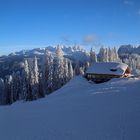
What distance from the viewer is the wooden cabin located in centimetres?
6606

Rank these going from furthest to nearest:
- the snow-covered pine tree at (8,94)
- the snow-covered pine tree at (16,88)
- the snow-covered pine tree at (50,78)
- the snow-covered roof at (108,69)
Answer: the snow-covered pine tree at (16,88) → the snow-covered pine tree at (8,94) → the snow-covered pine tree at (50,78) → the snow-covered roof at (108,69)

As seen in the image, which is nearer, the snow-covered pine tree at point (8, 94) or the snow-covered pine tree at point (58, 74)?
the snow-covered pine tree at point (58, 74)

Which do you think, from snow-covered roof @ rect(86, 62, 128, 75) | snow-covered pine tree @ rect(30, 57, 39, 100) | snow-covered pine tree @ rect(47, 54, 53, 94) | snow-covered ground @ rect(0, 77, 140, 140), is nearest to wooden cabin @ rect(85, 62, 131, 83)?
snow-covered roof @ rect(86, 62, 128, 75)

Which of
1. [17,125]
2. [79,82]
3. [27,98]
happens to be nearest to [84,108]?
[17,125]

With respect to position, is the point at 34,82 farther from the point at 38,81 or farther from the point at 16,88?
the point at 16,88

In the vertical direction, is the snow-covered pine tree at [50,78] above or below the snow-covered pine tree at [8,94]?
above

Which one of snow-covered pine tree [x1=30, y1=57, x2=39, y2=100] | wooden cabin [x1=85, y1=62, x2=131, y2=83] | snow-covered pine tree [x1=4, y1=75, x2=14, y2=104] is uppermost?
wooden cabin [x1=85, y1=62, x2=131, y2=83]

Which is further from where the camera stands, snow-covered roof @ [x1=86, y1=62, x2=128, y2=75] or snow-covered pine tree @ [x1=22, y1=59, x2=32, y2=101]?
snow-covered pine tree @ [x1=22, y1=59, x2=32, y2=101]

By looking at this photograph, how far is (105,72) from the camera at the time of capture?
67.0m

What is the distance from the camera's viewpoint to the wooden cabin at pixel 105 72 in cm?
6606

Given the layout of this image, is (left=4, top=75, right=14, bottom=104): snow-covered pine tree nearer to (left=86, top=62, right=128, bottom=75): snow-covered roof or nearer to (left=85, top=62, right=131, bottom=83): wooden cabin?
(left=85, top=62, right=131, bottom=83): wooden cabin

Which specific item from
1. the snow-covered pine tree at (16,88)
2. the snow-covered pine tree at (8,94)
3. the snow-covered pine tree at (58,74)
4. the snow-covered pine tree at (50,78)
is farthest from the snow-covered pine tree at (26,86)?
the snow-covered pine tree at (8,94)

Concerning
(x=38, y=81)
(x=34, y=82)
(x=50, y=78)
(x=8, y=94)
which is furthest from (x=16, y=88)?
(x=50, y=78)

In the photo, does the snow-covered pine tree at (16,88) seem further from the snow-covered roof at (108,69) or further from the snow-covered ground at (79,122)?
the snow-covered ground at (79,122)
